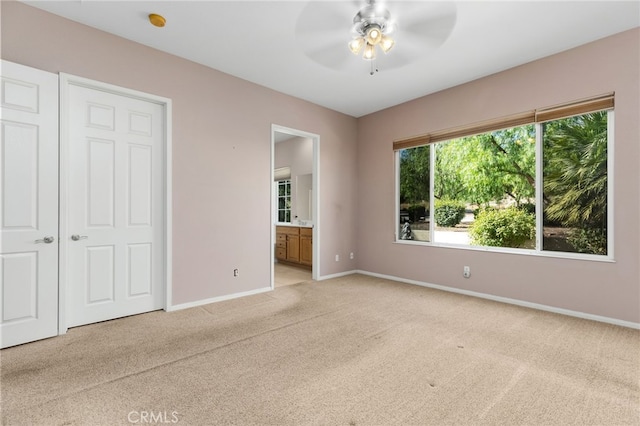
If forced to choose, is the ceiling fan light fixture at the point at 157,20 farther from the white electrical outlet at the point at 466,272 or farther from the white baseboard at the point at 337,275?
the white electrical outlet at the point at 466,272

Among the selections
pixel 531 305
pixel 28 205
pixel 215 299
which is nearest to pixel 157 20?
pixel 28 205

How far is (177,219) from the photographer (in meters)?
3.49

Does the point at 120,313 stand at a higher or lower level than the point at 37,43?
lower

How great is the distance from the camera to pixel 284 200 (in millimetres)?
7340

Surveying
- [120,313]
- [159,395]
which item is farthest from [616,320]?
[120,313]

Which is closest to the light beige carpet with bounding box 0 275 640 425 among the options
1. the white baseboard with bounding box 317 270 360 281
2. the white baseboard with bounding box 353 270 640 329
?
the white baseboard with bounding box 353 270 640 329

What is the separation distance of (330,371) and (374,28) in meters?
2.79

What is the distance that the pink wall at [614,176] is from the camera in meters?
2.95

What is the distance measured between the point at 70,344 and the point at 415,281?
4251 mm

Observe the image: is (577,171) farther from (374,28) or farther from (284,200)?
(284,200)

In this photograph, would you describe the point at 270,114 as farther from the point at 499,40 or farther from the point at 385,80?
the point at 499,40

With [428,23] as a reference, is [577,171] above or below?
below

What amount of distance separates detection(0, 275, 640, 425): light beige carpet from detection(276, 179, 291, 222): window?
402cm

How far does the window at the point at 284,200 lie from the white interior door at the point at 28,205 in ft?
15.7
